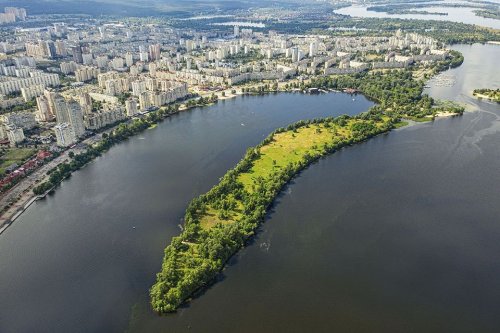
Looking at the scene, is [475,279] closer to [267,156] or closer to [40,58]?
[267,156]

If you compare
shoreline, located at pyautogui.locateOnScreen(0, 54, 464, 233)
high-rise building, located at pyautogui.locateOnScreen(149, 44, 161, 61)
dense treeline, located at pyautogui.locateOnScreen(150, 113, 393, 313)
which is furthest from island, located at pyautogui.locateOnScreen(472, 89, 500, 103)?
high-rise building, located at pyautogui.locateOnScreen(149, 44, 161, 61)

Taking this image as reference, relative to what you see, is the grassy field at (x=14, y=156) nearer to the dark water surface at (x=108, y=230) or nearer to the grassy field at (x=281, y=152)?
the dark water surface at (x=108, y=230)

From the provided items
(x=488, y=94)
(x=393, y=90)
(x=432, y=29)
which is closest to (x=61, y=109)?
(x=393, y=90)

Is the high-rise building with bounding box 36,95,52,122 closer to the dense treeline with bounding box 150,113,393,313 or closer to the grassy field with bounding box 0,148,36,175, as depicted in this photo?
the grassy field with bounding box 0,148,36,175

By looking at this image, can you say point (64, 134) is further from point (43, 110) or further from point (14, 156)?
point (43, 110)

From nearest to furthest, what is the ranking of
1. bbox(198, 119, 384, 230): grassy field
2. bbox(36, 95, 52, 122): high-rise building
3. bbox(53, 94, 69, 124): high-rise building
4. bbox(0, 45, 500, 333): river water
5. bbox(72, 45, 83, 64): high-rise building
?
bbox(0, 45, 500, 333): river water
bbox(198, 119, 384, 230): grassy field
bbox(53, 94, 69, 124): high-rise building
bbox(36, 95, 52, 122): high-rise building
bbox(72, 45, 83, 64): high-rise building

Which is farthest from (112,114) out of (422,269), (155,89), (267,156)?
(422,269)

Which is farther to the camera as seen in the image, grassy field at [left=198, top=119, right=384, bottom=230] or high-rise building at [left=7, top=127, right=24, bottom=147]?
high-rise building at [left=7, top=127, right=24, bottom=147]
